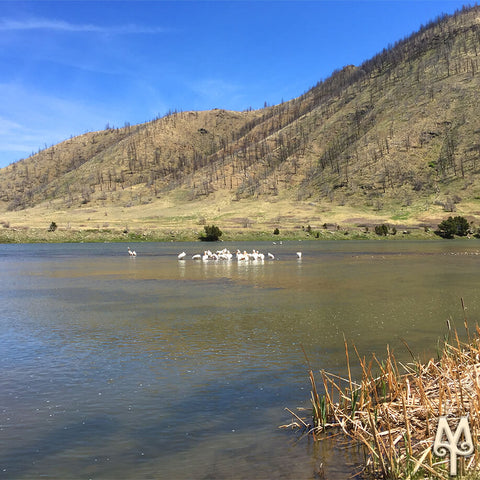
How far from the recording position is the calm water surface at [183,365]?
6.41 meters

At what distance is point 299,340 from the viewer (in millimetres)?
12688

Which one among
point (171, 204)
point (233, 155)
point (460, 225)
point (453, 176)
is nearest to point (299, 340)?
point (460, 225)

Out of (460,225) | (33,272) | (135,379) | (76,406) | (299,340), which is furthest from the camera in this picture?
(460,225)

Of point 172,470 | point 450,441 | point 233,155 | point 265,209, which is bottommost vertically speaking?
point 172,470

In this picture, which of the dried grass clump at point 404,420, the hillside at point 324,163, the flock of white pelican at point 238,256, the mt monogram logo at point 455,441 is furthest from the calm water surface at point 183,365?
the hillside at point 324,163

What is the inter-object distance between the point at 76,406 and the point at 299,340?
6.18m

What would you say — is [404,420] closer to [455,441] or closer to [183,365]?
[455,441]

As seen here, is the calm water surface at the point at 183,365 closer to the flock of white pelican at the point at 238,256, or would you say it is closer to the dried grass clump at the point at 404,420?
the dried grass clump at the point at 404,420

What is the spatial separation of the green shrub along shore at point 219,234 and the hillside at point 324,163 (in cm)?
499

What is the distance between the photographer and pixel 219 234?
258 feet

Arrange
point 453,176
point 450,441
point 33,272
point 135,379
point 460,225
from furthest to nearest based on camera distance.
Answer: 1. point 453,176
2. point 460,225
3. point 33,272
4. point 135,379
5. point 450,441

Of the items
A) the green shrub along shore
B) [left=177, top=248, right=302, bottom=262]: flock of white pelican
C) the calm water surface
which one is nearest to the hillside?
the green shrub along shore

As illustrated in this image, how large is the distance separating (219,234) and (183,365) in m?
68.3

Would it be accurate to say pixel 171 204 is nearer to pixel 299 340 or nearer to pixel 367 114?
pixel 367 114
